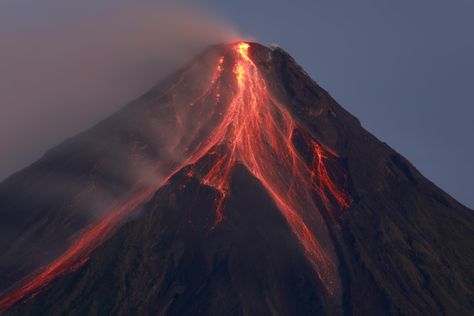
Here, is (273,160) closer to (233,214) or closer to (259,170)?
(259,170)

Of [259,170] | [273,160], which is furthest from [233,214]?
[273,160]

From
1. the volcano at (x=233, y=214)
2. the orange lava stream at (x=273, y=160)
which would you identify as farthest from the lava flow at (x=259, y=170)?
the volcano at (x=233, y=214)

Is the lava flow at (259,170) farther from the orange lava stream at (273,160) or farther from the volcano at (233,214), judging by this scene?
the volcano at (233,214)

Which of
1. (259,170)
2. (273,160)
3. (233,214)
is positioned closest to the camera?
(233,214)

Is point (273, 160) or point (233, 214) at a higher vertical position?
point (273, 160)

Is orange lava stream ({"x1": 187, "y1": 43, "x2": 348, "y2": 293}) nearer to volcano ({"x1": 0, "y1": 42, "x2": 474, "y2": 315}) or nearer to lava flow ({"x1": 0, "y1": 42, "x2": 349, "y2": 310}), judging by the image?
lava flow ({"x1": 0, "y1": 42, "x2": 349, "y2": 310})

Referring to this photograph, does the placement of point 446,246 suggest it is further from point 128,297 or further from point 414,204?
point 128,297

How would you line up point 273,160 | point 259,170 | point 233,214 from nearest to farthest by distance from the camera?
point 233,214
point 259,170
point 273,160
